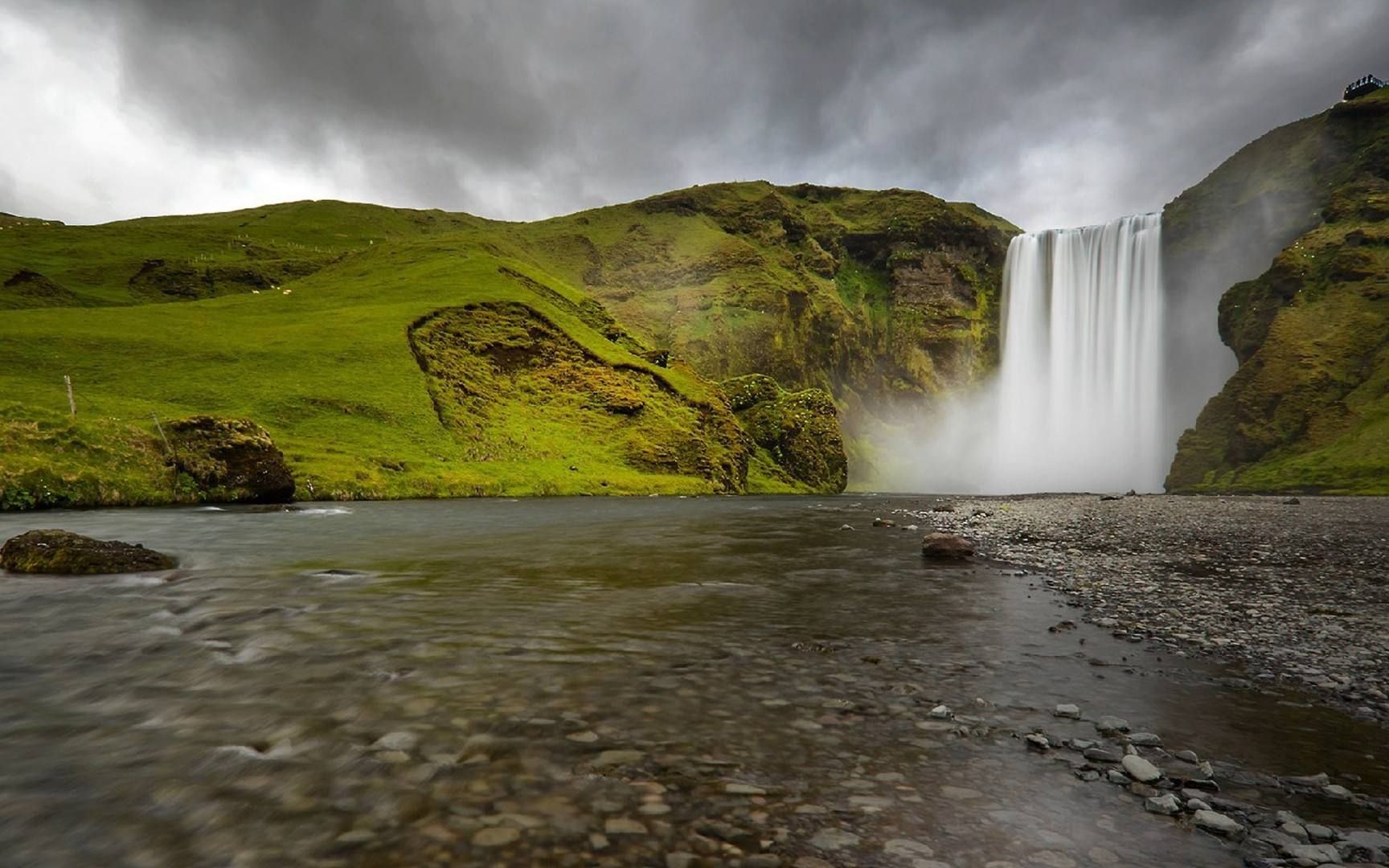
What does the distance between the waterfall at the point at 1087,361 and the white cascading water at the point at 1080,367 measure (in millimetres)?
252

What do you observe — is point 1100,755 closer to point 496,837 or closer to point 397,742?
point 496,837

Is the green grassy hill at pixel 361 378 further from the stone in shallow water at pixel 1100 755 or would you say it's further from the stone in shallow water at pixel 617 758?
the stone in shallow water at pixel 1100 755

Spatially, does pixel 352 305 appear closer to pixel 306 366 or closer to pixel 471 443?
pixel 306 366

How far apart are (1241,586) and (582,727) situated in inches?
695

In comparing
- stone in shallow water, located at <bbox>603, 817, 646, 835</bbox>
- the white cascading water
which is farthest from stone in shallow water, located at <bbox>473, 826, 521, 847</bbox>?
the white cascading water

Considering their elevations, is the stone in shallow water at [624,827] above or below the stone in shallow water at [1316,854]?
below

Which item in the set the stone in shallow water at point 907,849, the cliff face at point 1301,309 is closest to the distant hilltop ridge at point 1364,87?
the cliff face at point 1301,309

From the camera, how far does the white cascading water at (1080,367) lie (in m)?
143

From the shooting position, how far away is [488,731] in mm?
6449

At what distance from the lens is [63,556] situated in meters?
15.5

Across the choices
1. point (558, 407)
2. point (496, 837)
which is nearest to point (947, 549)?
point (496, 837)

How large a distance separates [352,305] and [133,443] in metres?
66.5

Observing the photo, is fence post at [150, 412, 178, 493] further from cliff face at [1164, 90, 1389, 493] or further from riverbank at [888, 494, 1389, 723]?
cliff face at [1164, 90, 1389, 493]

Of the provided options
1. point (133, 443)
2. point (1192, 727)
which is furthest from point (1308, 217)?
point (133, 443)
